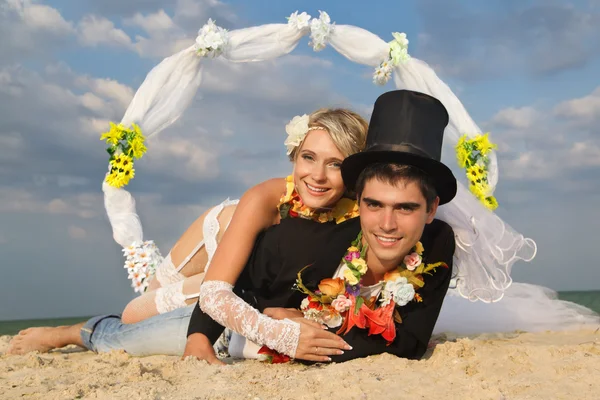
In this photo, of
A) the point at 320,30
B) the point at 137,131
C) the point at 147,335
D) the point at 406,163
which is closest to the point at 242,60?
the point at 320,30

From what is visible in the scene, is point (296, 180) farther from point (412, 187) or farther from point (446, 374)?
point (446, 374)

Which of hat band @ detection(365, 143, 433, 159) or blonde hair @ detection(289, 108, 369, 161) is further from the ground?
blonde hair @ detection(289, 108, 369, 161)

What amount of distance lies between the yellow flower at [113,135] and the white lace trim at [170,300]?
8.27ft

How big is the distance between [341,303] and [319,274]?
27 cm

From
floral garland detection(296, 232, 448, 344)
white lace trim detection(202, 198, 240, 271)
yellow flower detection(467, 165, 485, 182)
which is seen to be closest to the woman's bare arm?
floral garland detection(296, 232, 448, 344)

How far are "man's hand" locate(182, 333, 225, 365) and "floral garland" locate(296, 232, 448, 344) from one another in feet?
2.50

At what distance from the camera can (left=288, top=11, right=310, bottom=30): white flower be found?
730cm

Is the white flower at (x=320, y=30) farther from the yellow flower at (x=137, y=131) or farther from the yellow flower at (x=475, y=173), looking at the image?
the yellow flower at (x=137, y=131)

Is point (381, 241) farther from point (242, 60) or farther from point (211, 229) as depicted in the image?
point (242, 60)

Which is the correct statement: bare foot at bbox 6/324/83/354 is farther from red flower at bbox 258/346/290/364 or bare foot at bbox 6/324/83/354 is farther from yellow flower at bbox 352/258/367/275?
yellow flower at bbox 352/258/367/275

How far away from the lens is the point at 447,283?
4.82m

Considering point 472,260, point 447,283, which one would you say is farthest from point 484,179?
point 447,283

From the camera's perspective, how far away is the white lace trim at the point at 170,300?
19.2 ft

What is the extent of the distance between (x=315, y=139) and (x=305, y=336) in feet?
4.95
